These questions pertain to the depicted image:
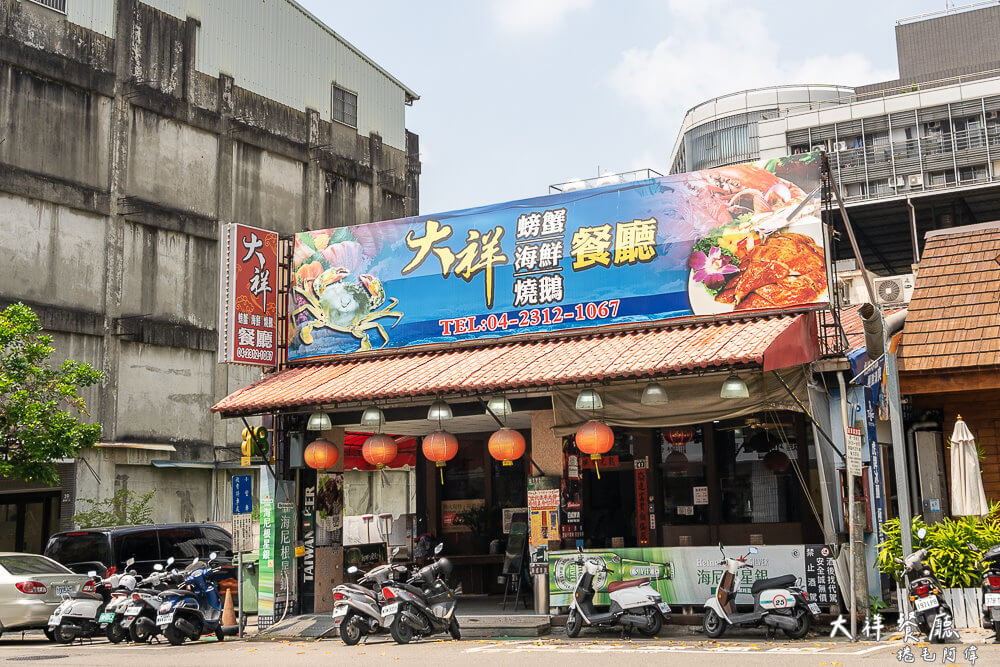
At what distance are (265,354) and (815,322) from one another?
9.20 metres

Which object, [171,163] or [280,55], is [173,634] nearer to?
[171,163]

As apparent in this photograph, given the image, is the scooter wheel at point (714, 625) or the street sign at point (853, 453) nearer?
the street sign at point (853, 453)

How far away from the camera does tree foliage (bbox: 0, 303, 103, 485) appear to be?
2056 cm

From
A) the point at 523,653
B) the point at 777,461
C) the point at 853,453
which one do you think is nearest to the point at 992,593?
the point at 853,453

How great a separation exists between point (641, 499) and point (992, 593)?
705 centimetres

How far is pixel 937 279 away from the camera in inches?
701

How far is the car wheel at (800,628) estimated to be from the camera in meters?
12.8

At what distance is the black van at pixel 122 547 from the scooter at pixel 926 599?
1158 centimetres

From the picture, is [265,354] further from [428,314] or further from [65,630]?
[65,630]

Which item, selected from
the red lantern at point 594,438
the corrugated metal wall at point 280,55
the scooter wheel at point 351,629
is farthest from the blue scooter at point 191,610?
the corrugated metal wall at point 280,55

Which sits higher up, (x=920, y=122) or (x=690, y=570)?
(x=920, y=122)

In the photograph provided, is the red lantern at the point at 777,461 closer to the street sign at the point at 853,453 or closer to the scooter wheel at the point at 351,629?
the street sign at the point at 853,453

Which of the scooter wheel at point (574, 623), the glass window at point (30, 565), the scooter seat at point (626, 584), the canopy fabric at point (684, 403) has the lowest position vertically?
the scooter wheel at point (574, 623)

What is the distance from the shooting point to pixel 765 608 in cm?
1286
